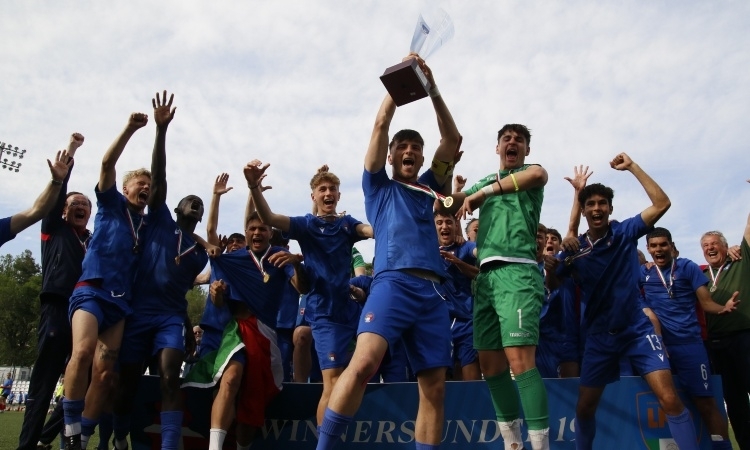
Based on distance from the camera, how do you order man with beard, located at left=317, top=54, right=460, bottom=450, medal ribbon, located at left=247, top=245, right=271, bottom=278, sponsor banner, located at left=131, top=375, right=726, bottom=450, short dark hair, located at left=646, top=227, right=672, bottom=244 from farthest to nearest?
short dark hair, located at left=646, top=227, right=672, bottom=244
medal ribbon, located at left=247, top=245, right=271, bottom=278
sponsor banner, located at left=131, top=375, right=726, bottom=450
man with beard, located at left=317, top=54, right=460, bottom=450

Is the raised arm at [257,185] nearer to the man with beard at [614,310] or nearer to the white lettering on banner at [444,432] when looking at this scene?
the white lettering on banner at [444,432]

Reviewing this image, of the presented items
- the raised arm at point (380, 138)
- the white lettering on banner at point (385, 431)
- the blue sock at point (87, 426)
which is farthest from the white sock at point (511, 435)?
the blue sock at point (87, 426)

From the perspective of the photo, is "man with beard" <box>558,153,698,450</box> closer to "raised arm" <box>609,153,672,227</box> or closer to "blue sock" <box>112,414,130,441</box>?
"raised arm" <box>609,153,672,227</box>

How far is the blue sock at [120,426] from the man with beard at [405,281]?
304cm

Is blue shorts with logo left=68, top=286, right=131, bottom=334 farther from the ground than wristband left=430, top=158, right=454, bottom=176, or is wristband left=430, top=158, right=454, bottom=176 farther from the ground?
wristband left=430, top=158, right=454, bottom=176

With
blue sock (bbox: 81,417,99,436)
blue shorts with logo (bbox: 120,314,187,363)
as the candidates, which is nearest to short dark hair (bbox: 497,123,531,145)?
blue shorts with logo (bbox: 120,314,187,363)

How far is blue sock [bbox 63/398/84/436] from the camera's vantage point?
4.85 m

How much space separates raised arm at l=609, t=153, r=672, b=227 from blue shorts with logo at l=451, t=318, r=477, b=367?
2.87m

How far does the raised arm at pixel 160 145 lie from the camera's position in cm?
557

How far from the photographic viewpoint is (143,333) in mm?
5531

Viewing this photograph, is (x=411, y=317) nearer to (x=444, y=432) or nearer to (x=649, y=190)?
(x=444, y=432)

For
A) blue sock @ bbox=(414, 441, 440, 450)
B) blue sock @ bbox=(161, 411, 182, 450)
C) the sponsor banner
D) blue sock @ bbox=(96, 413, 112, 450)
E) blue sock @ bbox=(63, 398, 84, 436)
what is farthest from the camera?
blue sock @ bbox=(96, 413, 112, 450)

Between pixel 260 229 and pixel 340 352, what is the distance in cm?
170

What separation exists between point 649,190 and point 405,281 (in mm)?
2551
